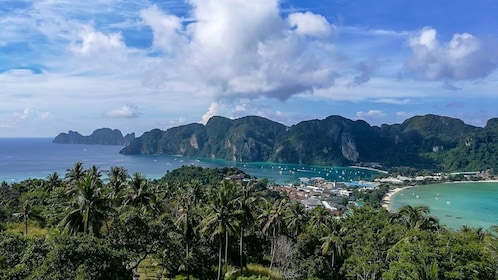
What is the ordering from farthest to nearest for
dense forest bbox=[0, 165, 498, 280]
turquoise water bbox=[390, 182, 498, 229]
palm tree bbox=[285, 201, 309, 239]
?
turquoise water bbox=[390, 182, 498, 229], palm tree bbox=[285, 201, 309, 239], dense forest bbox=[0, 165, 498, 280]

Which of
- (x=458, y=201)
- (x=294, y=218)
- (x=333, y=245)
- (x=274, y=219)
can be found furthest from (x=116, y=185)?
(x=458, y=201)

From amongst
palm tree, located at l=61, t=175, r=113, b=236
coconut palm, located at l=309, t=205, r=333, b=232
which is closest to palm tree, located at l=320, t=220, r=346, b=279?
coconut palm, located at l=309, t=205, r=333, b=232

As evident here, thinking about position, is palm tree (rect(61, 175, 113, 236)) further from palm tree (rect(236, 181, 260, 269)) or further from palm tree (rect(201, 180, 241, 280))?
palm tree (rect(236, 181, 260, 269))

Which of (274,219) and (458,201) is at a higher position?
(274,219)

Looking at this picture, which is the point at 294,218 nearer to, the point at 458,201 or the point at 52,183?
the point at 52,183

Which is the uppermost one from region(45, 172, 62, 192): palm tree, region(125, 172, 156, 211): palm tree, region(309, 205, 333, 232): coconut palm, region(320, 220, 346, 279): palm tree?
Answer: region(125, 172, 156, 211): palm tree

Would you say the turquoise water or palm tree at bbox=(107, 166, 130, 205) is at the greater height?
palm tree at bbox=(107, 166, 130, 205)
